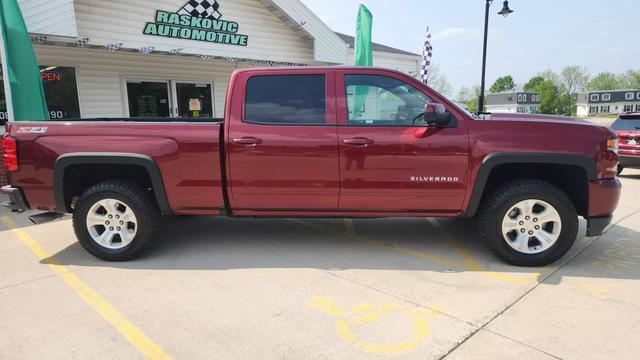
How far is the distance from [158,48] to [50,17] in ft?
7.45

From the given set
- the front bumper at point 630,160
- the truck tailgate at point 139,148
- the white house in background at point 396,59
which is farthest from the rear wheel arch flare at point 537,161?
the white house in background at point 396,59

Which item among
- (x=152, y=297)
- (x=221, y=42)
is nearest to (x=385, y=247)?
(x=152, y=297)

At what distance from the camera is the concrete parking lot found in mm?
2686

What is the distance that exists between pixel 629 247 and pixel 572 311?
2064 millimetres

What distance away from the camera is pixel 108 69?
9555 millimetres

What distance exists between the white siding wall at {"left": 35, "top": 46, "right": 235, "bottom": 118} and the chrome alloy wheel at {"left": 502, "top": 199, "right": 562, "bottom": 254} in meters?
9.03

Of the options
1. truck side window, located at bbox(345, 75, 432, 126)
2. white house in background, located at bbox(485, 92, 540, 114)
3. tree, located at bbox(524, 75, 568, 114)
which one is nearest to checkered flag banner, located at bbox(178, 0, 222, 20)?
truck side window, located at bbox(345, 75, 432, 126)

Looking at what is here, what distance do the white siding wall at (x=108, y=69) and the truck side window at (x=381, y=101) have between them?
7.57m

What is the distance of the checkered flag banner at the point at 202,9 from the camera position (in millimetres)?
9367

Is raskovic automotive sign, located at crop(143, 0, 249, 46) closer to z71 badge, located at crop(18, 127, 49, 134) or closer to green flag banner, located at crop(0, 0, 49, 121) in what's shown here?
green flag banner, located at crop(0, 0, 49, 121)

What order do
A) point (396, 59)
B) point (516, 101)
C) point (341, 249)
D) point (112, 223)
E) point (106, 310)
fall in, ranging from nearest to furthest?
1. point (106, 310)
2. point (112, 223)
3. point (341, 249)
4. point (396, 59)
5. point (516, 101)

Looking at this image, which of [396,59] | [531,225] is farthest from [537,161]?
[396,59]

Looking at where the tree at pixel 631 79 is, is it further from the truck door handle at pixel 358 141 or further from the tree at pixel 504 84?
the truck door handle at pixel 358 141

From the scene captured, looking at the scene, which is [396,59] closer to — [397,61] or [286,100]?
[397,61]
